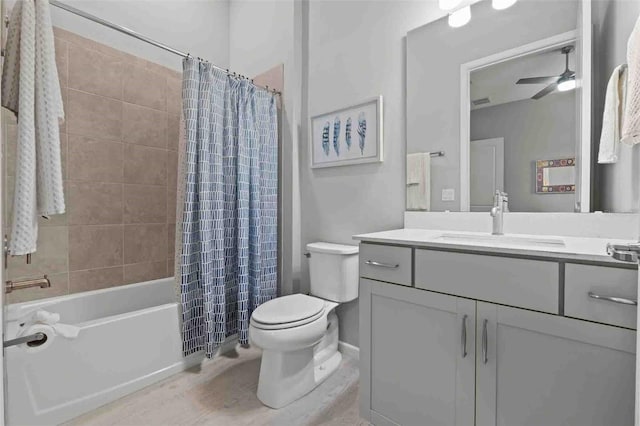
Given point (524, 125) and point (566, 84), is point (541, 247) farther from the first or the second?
point (566, 84)

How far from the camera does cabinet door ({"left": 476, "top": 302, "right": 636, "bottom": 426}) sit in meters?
0.92

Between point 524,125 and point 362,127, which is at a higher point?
point 362,127

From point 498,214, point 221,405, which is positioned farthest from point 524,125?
point 221,405

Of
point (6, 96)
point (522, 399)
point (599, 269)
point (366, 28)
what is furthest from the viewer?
point (366, 28)

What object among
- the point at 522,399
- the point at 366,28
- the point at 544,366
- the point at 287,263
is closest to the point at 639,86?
the point at 544,366

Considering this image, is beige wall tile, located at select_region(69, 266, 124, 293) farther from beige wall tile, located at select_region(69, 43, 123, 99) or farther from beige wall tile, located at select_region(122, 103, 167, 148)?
beige wall tile, located at select_region(69, 43, 123, 99)

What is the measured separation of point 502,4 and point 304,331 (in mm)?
1893

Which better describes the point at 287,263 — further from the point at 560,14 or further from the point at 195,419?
the point at 560,14

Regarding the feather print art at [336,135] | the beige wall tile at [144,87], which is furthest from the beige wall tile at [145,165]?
the feather print art at [336,135]

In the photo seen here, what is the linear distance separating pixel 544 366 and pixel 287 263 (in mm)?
1776

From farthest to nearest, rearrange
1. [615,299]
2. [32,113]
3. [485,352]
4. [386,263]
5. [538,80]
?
1. [538,80]
2. [386,263]
3. [32,113]
4. [485,352]
5. [615,299]

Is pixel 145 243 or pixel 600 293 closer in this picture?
pixel 600 293

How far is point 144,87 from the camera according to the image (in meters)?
2.36

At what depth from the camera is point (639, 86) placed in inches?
38.0
